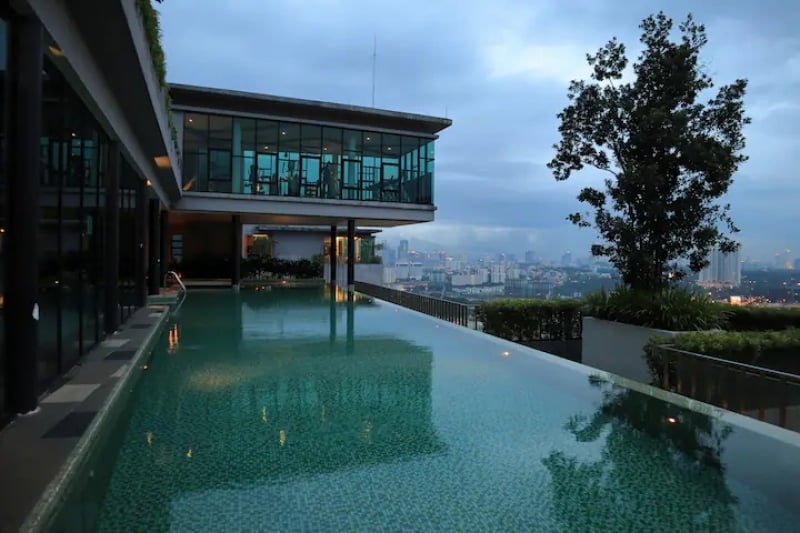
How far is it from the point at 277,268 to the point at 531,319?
1788 cm

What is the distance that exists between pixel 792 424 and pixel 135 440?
5444 mm

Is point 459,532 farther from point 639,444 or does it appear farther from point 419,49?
point 419,49

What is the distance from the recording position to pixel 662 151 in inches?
383

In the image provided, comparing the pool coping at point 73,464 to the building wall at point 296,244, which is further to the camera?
the building wall at point 296,244

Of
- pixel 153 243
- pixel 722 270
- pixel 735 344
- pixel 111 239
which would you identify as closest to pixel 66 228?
pixel 111 239

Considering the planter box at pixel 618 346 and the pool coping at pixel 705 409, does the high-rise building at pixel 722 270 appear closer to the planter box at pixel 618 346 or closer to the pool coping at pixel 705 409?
the planter box at pixel 618 346

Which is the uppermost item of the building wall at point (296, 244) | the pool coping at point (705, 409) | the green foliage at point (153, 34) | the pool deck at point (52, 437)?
the green foliage at point (153, 34)

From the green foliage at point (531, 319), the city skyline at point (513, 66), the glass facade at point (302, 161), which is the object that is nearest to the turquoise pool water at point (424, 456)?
the green foliage at point (531, 319)

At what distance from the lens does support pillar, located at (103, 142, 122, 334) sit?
803 cm

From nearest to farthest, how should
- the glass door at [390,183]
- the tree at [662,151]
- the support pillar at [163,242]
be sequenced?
the tree at [662,151] < the support pillar at [163,242] < the glass door at [390,183]

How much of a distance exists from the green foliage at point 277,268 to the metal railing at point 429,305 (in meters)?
8.64

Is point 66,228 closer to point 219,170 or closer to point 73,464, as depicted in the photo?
point 73,464

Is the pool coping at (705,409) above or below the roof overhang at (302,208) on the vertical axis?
below

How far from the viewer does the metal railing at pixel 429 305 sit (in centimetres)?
1204
